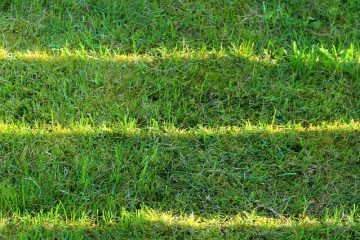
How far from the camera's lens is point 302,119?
359 centimetres

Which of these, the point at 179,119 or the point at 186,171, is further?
the point at 179,119

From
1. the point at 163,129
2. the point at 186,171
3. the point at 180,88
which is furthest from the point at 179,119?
the point at 186,171

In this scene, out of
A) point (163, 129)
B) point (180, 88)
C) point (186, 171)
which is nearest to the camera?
point (186, 171)

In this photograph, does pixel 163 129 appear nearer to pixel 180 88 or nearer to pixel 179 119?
pixel 179 119

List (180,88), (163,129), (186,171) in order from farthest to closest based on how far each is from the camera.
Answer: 1. (180,88)
2. (163,129)
3. (186,171)

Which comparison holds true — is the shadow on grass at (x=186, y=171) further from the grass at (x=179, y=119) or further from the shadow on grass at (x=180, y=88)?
the shadow on grass at (x=180, y=88)

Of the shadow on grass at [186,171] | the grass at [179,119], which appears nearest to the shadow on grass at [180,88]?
the grass at [179,119]

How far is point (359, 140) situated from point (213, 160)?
86cm

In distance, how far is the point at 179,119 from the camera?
3.57 metres

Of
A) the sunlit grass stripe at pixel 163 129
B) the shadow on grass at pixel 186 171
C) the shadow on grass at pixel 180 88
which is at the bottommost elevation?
the shadow on grass at pixel 186 171

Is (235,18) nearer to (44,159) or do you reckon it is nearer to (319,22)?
(319,22)

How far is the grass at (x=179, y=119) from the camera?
3.07 metres

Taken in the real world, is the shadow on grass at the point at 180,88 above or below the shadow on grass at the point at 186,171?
above

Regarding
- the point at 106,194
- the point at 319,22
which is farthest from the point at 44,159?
the point at 319,22
